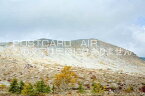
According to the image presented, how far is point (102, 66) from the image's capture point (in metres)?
161

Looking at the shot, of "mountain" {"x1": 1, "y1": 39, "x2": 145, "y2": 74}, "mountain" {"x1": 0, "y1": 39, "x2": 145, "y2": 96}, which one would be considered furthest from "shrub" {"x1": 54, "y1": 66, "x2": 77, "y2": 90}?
"mountain" {"x1": 1, "y1": 39, "x2": 145, "y2": 74}

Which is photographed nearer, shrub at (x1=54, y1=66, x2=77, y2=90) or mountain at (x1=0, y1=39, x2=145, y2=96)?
shrub at (x1=54, y1=66, x2=77, y2=90)

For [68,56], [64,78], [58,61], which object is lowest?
[64,78]

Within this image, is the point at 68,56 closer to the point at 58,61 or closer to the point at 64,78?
the point at 58,61

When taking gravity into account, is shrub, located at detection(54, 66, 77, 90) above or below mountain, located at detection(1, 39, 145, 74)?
below

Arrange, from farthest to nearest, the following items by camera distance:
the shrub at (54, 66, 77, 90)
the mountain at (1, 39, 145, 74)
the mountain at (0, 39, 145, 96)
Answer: the mountain at (1, 39, 145, 74), the mountain at (0, 39, 145, 96), the shrub at (54, 66, 77, 90)

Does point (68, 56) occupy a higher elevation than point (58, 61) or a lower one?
higher

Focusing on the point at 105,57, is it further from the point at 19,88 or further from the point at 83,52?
the point at 19,88

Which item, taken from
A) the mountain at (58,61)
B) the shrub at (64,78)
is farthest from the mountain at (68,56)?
the shrub at (64,78)

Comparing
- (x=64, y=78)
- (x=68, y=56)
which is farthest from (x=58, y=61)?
(x=64, y=78)

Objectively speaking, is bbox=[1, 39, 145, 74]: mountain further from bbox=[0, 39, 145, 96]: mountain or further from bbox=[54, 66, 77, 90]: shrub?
bbox=[54, 66, 77, 90]: shrub

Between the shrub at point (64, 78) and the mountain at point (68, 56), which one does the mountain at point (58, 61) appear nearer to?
the mountain at point (68, 56)

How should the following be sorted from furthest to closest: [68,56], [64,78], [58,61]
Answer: [68,56]
[58,61]
[64,78]

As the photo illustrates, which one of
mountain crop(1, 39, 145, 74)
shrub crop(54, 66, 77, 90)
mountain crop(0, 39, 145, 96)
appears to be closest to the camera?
shrub crop(54, 66, 77, 90)
